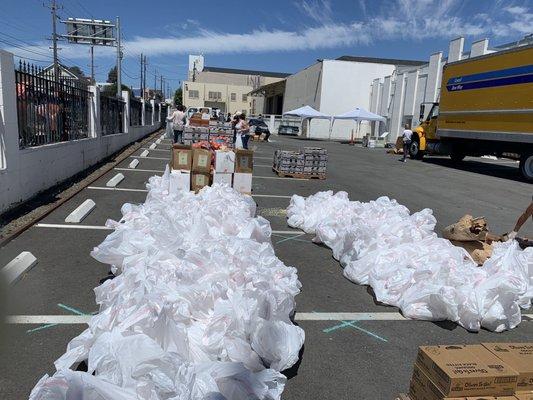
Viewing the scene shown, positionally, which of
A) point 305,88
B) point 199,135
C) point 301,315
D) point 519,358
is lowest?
point 301,315

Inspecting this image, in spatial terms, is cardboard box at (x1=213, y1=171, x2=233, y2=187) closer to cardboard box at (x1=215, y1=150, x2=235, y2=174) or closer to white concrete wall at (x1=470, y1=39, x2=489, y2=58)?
cardboard box at (x1=215, y1=150, x2=235, y2=174)

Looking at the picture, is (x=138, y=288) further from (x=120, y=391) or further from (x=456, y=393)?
(x=456, y=393)

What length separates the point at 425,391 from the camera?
251 centimetres

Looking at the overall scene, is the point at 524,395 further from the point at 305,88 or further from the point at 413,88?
the point at 305,88

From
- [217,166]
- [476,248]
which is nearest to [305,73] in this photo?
[217,166]

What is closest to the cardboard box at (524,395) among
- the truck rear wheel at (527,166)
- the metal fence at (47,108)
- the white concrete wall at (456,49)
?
Answer: the metal fence at (47,108)

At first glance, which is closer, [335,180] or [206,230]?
[206,230]

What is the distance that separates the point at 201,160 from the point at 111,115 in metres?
8.56

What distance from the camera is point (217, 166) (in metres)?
8.81

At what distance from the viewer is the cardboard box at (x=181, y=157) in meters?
8.48

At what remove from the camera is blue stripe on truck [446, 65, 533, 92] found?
48.3ft

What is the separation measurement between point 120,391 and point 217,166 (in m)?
6.76

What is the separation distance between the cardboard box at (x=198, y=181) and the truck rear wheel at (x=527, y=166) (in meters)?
12.4

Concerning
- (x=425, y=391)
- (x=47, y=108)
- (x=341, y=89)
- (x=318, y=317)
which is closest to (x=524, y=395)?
(x=425, y=391)
